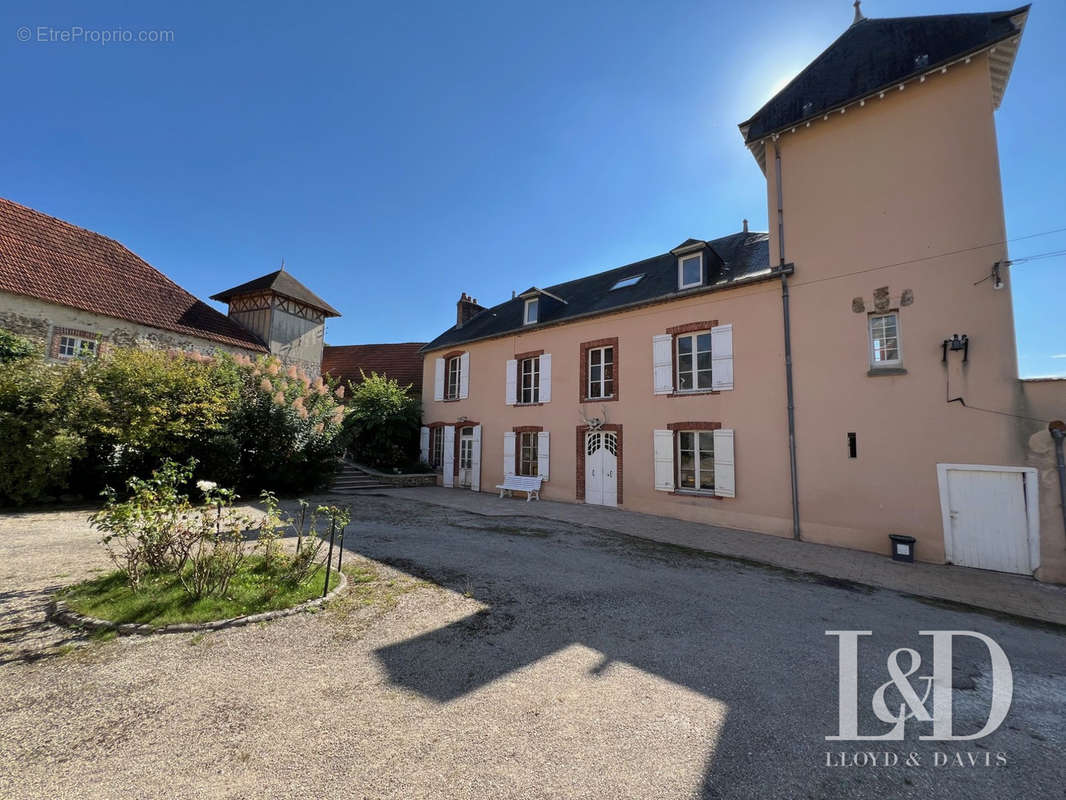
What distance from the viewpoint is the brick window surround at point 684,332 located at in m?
Answer: 9.84

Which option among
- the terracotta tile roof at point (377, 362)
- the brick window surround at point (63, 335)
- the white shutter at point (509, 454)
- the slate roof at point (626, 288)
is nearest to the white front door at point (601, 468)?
the white shutter at point (509, 454)

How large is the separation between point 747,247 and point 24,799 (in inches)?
514

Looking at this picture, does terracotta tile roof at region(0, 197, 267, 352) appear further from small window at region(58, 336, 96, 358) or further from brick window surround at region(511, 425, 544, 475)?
brick window surround at region(511, 425, 544, 475)

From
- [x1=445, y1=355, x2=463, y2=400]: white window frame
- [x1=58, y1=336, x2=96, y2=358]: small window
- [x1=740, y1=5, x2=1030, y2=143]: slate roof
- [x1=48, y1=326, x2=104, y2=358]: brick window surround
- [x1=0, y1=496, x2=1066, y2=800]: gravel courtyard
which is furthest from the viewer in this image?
[x1=445, y1=355, x2=463, y2=400]: white window frame

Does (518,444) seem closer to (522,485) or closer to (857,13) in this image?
(522,485)

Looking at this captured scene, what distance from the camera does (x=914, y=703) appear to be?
3055mm

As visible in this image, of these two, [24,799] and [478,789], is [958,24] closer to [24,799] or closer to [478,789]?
[478,789]

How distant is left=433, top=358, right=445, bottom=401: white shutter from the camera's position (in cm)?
1603

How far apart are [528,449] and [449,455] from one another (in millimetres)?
3397

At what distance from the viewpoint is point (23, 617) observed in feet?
12.0

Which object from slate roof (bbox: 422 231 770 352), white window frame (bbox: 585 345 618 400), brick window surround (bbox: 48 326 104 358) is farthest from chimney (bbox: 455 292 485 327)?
brick window surround (bbox: 48 326 104 358)

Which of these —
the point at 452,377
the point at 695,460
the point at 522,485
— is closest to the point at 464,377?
the point at 452,377

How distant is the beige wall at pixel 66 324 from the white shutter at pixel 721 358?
12.6 metres

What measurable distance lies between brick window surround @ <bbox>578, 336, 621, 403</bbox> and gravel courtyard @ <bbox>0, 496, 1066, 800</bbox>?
6784mm
